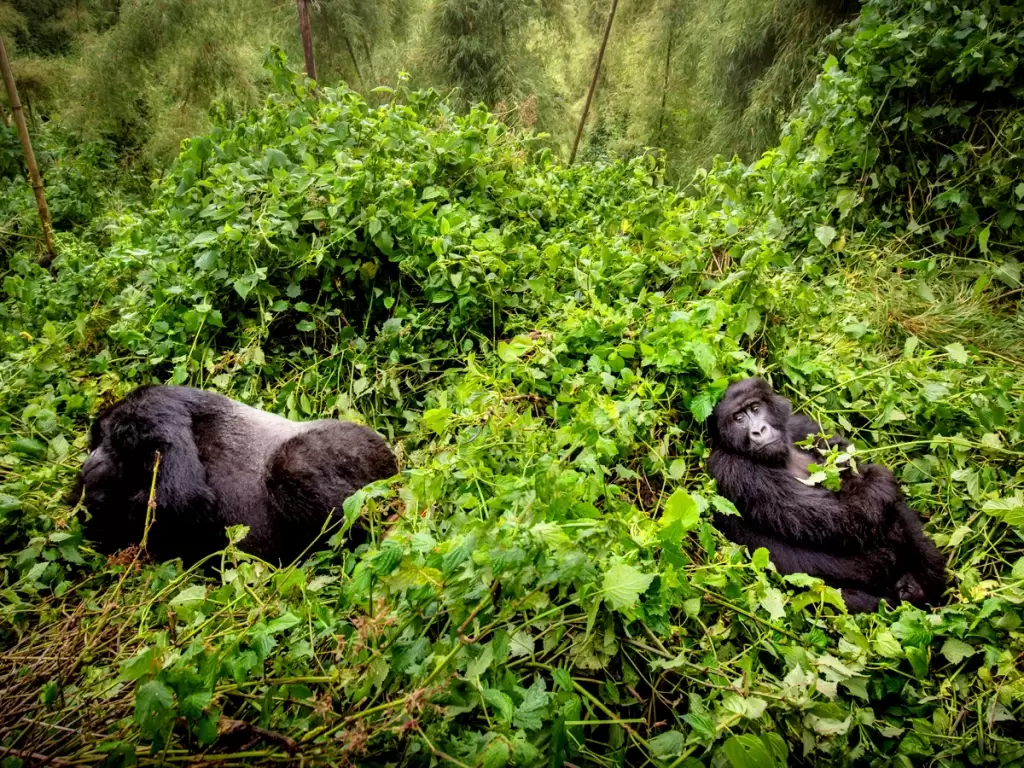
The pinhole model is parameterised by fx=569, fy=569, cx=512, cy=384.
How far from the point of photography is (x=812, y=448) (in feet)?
7.34

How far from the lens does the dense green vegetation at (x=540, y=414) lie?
3.93 ft

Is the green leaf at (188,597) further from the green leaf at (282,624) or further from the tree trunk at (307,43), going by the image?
the tree trunk at (307,43)

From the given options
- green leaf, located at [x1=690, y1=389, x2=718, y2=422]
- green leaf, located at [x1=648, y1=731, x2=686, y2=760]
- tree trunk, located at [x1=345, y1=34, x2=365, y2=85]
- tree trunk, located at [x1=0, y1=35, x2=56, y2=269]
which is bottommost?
green leaf, located at [x1=648, y1=731, x2=686, y2=760]

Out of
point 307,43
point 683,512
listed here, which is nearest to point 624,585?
point 683,512

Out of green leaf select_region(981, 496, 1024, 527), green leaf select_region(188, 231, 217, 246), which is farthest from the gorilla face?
green leaf select_region(188, 231, 217, 246)

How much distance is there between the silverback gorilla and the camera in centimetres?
192

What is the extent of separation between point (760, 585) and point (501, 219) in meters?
2.51

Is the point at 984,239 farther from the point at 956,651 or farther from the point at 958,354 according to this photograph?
the point at 956,651

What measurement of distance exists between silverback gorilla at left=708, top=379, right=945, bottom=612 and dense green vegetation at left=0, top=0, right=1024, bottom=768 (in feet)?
0.31

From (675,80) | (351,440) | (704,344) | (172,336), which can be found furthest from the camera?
(675,80)

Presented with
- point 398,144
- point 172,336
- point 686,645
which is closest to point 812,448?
point 686,645

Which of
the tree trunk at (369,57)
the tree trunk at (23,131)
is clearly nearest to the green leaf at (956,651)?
the tree trunk at (23,131)

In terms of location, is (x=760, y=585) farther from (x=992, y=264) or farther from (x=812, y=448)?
(x=992, y=264)

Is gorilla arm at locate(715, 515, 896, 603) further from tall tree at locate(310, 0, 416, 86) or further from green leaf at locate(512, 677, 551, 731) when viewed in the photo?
tall tree at locate(310, 0, 416, 86)
